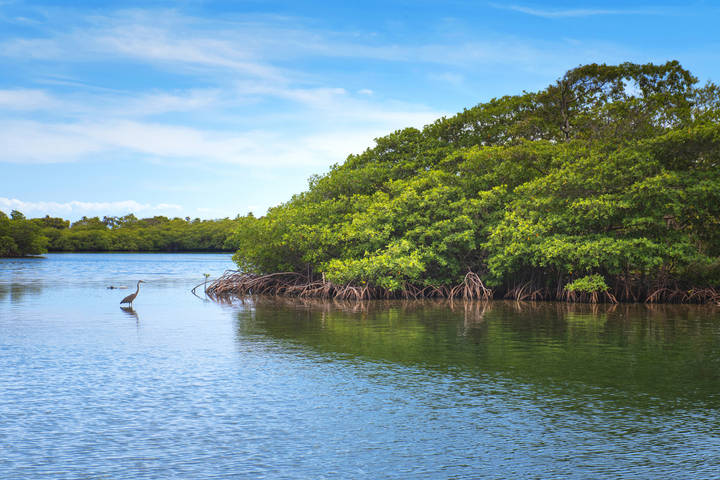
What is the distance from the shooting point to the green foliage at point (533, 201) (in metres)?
24.2

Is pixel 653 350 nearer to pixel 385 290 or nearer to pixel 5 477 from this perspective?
pixel 5 477

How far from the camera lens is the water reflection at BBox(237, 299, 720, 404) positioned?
37.4 feet

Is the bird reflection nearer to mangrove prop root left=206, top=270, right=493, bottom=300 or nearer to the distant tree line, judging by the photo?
mangrove prop root left=206, top=270, right=493, bottom=300

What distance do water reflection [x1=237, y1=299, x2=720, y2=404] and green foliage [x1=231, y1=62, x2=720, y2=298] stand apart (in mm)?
2098

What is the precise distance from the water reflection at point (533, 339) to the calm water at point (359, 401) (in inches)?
3.1

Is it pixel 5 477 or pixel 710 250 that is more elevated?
pixel 710 250

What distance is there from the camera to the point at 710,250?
84.6 ft

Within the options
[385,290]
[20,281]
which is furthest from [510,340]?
[20,281]

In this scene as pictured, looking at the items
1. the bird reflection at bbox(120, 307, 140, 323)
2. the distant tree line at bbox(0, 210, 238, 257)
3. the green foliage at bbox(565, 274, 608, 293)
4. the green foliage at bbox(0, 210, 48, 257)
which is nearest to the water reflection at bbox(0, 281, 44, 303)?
the bird reflection at bbox(120, 307, 140, 323)

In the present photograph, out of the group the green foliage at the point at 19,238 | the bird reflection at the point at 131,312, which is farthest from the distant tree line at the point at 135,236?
the bird reflection at the point at 131,312

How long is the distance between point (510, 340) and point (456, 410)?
7120mm

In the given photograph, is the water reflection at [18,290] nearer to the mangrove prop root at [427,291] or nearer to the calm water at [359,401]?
the mangrove prop root at [427,291]

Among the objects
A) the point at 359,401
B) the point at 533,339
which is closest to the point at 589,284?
the point at 533,339

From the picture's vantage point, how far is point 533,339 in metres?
16.0
